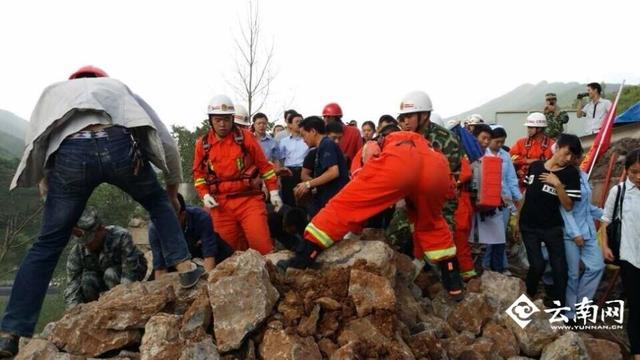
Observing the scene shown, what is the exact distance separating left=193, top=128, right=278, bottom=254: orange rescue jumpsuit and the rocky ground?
1.26 metres

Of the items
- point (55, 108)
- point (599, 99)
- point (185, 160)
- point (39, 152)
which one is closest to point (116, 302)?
point (39, 152)

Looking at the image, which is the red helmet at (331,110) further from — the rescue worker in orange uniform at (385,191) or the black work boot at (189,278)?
the black work boot at (189,278)

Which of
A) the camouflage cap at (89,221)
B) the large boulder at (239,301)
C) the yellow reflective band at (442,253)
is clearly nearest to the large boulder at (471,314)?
the yellow reflective band at (442,253)

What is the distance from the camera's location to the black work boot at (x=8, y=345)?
2.88 meters

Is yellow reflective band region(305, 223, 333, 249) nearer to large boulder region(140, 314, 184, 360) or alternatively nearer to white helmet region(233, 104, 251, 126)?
large boulder region(140, 314, 184, 360)

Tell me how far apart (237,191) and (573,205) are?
3.66 meters

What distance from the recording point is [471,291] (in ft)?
13.8

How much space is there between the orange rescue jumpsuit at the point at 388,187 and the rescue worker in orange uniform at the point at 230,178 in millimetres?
1286

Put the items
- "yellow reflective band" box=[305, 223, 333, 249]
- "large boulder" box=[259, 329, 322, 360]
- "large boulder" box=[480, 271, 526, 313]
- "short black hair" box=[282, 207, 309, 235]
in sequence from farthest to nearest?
"short black hair" box=[282, 207, 309, 235] → "large boulder" box=[480, 271, 526, 313] → "yellow reflective band" box=[305, 223, 333, 249] → "large boulder" box=[259, 329, 322, 360]

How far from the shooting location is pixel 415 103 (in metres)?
4.52

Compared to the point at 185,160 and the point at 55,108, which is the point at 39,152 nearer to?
the point at 55,108

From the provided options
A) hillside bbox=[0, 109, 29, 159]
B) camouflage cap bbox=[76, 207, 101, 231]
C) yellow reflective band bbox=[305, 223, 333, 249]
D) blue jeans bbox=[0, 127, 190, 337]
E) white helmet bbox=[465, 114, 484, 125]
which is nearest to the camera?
blue jeans bbox=[0, 127, 190, 337]

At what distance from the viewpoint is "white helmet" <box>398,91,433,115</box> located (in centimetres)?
451

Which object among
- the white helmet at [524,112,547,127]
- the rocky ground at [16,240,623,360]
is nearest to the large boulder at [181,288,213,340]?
the rocky ground at [16,240,623,360]
